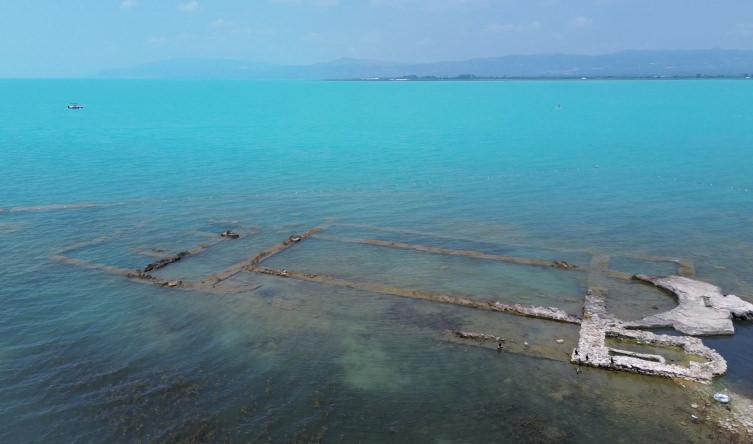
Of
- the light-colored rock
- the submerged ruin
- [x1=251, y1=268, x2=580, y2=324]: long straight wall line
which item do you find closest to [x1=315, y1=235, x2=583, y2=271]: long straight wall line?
the submerged ruin

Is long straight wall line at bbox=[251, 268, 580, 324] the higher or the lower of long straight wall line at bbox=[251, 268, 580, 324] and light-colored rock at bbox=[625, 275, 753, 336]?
the lower

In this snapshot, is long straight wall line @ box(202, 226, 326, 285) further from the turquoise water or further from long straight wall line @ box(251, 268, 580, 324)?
long straight wall line @ box(251, 268, 580, 324)

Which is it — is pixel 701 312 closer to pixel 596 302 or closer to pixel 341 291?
pixel 596 302

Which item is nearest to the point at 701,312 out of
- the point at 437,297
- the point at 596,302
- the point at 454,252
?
the point at 596,302

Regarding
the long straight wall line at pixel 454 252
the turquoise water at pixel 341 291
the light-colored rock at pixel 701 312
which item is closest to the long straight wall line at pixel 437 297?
the turquoise water at pixel 341 291

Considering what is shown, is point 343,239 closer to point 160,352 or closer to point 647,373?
point 160,352

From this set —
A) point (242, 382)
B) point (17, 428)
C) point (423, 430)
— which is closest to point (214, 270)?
point (242, 382)

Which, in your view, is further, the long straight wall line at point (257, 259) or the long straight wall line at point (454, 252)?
the long straight wall line at point (454, 252)

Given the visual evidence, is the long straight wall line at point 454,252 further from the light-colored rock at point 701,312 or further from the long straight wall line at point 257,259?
the light-colored rock at point 701,312
